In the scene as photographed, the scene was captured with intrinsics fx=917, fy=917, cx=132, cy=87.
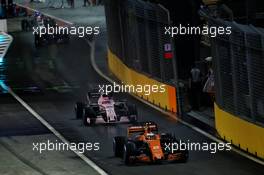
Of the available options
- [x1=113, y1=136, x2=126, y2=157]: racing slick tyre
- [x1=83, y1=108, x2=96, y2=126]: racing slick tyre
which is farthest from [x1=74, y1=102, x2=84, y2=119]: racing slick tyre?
[x1=113, y1=136, x2=126, y2=157]: racing slick tyre

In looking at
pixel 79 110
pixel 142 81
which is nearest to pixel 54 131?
pixel 79 110

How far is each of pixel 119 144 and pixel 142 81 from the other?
11504mm

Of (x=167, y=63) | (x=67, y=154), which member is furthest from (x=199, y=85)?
(x=67, y=154)

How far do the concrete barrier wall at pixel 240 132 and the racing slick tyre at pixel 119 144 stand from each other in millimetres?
3329

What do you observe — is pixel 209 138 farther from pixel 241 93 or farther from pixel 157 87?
pixel 157 87

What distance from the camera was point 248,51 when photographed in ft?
78.5

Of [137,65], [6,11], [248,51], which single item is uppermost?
[248,51]

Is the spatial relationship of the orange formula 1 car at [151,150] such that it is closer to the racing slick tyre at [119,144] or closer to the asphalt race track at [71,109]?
the asphalt race track at [71,109]

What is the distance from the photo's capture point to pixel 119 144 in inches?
916

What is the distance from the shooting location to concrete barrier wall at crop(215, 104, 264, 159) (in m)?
23.2

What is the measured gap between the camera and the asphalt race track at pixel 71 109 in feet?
73.4

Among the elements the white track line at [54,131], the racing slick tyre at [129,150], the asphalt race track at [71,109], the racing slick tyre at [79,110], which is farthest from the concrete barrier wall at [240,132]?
the racing slick tyre at [79,110]

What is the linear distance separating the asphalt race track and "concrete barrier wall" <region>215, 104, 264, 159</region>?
0.48 metres

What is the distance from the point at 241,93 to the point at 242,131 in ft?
3.69
